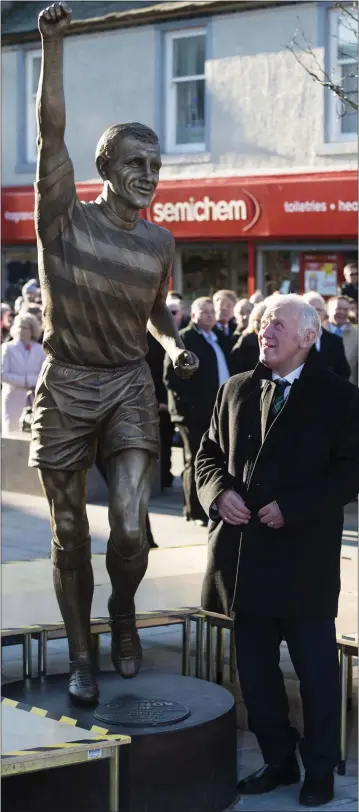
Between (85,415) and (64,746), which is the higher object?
(85,415)

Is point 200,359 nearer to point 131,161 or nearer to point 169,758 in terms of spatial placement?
point 131,161

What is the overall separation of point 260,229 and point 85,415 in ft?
55.6

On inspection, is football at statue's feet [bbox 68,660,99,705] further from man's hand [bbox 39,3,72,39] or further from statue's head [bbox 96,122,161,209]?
man's hand [bbox 39,3,72,39]

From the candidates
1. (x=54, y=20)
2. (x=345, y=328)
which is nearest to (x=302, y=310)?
(x=54, y=20)

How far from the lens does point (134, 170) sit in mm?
5863

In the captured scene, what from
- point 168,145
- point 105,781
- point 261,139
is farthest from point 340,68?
point 105,781

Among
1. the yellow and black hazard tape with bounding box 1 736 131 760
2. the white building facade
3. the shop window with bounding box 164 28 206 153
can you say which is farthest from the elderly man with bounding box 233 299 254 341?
the shop window with bounding box 164 28 206 153

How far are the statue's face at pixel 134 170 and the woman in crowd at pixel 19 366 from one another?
808 centimetres

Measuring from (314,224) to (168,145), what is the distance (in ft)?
10.4

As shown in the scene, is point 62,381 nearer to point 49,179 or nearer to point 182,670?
point 49,179

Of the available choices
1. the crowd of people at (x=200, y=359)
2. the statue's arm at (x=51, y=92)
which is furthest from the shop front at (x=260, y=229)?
the statue's arm at (x=51, y=92)

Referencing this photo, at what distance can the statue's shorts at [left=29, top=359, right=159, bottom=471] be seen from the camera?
595 centimetres

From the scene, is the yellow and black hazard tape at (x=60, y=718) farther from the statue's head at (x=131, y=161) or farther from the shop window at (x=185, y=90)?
the shop window at (x=185, y=90)

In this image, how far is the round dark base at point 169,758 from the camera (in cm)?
541
